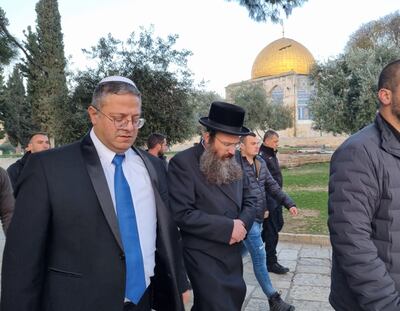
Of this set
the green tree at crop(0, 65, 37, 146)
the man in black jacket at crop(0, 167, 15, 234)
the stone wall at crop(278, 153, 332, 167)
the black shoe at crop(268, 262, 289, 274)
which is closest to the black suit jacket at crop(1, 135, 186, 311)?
the man in black jacket at crop(0, 167, 15, 234)

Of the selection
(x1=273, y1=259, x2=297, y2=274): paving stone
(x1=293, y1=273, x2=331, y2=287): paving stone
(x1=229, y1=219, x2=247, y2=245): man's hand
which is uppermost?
(x1=229, y1=219, x2=247, y2=245): man's hand

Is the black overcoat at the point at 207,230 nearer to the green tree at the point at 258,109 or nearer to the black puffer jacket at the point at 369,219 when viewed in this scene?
the black puffer jacket at the point at 369,219

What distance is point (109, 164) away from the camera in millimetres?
2211

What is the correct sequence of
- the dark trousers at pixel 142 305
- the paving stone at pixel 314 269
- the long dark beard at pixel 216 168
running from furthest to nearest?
the paving stone at pixel 314 269
the long dark beard at pixel 216 168
the dark trousers at pixel 142 305

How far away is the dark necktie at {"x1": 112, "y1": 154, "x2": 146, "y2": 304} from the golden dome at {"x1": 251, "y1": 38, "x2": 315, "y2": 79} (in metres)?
62.7

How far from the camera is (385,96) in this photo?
6.89 ft

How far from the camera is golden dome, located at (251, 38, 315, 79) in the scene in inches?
Result: 2466

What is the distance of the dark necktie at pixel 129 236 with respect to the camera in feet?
6.95

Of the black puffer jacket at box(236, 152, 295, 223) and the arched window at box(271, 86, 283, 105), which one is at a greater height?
the arched window at box(271, 86, 283, 105)

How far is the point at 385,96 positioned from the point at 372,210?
0.59 metres

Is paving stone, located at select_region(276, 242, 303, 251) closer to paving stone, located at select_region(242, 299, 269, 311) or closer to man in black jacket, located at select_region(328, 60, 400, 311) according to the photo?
paving stone, located at select_region(242, 299, 269, 311)

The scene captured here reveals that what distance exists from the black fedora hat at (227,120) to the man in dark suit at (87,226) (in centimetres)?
87

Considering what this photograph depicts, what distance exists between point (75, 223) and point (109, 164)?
1.26 feet

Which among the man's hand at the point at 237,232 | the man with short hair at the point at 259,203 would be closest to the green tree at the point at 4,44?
the man with short hair at the point at 259,203
